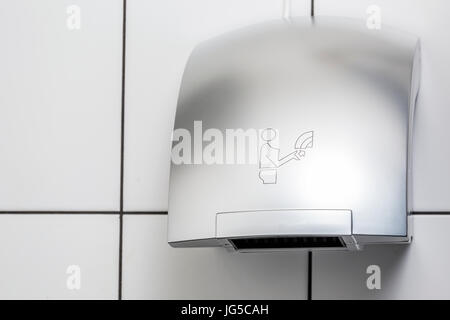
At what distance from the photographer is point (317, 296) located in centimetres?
92

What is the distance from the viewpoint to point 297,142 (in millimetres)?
816

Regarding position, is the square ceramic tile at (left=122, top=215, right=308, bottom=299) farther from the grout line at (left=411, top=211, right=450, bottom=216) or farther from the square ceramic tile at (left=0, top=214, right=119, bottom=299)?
the grout line at (left=411, top=211, right=450, bottom=216)

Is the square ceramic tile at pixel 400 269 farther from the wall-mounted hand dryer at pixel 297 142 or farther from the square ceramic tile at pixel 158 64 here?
the square ceramic tile at pixel 158 64

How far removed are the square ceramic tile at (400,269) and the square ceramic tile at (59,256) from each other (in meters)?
0.23

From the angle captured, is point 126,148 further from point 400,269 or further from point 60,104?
point 400,269

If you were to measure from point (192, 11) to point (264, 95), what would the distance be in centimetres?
19

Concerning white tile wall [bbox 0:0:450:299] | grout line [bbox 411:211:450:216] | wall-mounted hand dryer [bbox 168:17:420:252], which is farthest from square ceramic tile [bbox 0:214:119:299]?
grout line [bbox 411:211:450:216]

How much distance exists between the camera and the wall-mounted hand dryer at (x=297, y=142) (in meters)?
0.79

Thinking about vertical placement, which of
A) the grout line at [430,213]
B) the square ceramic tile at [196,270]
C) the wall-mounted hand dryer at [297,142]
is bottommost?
the square ceramic tile at [196,270]

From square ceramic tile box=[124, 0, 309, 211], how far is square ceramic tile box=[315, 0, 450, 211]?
72 mm

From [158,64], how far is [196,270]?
8.9 inches

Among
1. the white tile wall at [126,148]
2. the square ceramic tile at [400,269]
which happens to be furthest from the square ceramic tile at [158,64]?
the square ceramic tile at [400,269]

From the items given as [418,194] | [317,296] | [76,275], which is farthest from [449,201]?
[76,275]

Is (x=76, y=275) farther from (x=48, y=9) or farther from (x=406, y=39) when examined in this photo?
(x=406, y=39)
